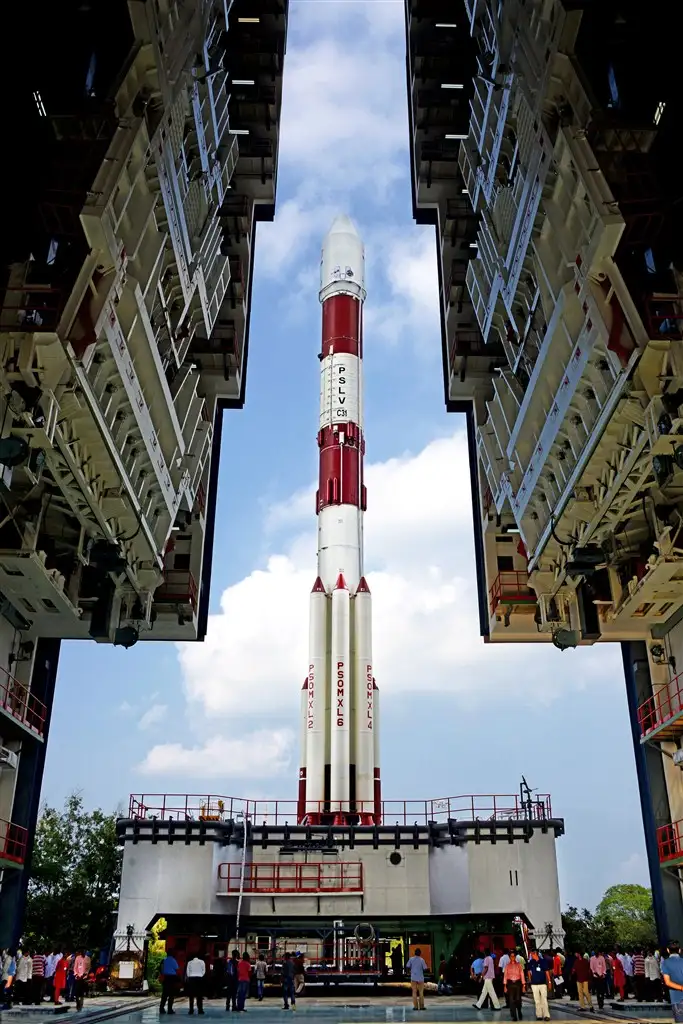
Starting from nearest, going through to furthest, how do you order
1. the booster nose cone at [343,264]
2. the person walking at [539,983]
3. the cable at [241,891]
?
the person walking at [539,983]
the cable at [241,891]
the booster nose cone at [343,264]

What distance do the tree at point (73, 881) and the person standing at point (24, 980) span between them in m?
15.7

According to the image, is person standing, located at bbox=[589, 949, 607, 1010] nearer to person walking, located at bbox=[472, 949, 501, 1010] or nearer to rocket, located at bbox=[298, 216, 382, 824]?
person walking, located at bbox=[472, 949, 501, 1010]

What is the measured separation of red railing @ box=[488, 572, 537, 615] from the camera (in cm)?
2773

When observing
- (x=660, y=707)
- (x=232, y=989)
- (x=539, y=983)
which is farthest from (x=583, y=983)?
(x=660, y=707)

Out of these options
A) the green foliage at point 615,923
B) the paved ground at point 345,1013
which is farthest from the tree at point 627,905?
the paved ground at point 345,1013

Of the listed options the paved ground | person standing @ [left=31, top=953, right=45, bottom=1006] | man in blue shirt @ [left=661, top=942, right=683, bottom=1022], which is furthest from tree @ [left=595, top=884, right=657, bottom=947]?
man in blue shirt @ [left=661, top=942, right=683, bottom=1022]

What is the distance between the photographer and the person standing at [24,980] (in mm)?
21547

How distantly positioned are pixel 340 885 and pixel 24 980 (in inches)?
443

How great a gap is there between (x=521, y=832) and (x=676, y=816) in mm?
5668

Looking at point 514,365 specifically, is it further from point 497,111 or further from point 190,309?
point 190,309

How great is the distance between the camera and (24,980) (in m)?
21.7

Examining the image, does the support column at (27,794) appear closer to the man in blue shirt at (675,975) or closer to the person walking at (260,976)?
the person walking at (260,976)

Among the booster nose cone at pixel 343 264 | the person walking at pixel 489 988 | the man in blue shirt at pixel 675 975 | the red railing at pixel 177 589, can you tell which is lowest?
the person walking at pixel 489 988

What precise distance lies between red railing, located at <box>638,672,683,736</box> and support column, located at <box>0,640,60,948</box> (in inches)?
698
